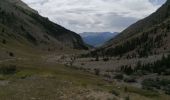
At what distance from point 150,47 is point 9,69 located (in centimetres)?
12401

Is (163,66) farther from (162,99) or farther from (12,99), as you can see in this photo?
(12,99)

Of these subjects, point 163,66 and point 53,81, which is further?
point 163,66

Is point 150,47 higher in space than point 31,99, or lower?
higher

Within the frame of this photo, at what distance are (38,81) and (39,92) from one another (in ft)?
29.9

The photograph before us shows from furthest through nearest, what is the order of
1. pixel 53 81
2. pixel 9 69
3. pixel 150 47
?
pixel 150 47 → pixel 9 69 → pixel 53 81

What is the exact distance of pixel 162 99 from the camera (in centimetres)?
4550

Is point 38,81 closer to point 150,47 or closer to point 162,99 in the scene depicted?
point 162,99

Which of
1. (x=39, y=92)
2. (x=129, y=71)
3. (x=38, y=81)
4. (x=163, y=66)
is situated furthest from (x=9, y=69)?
(x=163, y=66)

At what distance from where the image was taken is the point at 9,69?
248 ft

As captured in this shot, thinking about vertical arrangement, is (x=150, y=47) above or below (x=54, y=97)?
above

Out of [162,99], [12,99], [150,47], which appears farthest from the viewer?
[150,47]

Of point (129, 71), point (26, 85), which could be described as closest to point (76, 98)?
point (26, 85)

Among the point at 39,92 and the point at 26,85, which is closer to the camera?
the point at 39,92

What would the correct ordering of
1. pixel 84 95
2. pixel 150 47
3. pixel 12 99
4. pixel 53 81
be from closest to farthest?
pixel 12 99 → pixel 84 95 → pixel 53 81 → pixel 150 47
